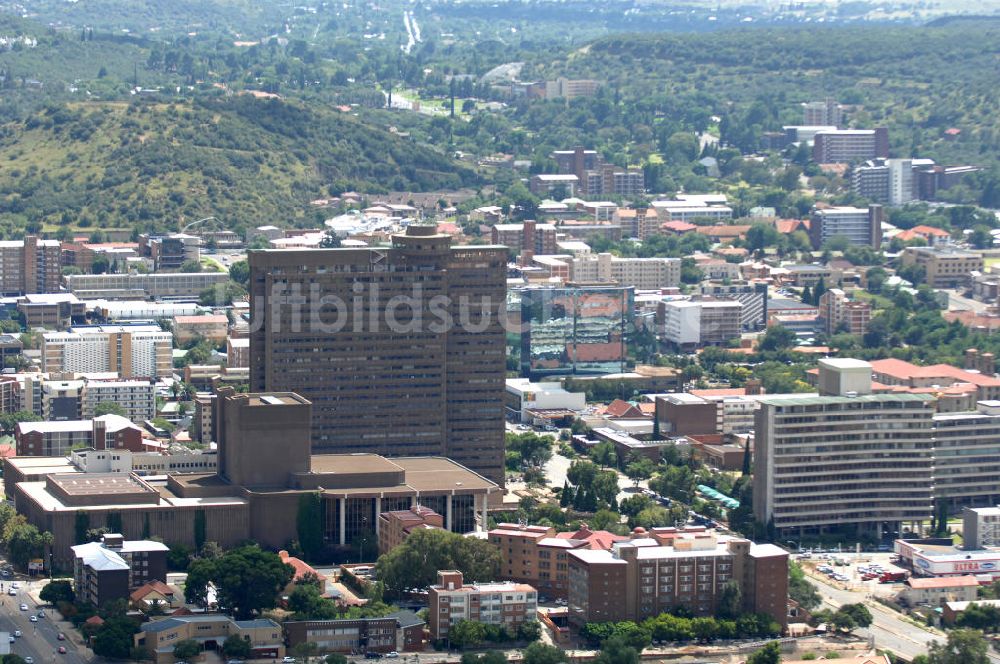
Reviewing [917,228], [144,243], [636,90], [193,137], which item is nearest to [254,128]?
[193,137]

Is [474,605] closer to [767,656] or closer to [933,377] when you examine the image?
[767,656]

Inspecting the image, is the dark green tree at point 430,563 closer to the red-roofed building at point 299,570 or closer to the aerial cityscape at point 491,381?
the aerial cityscape at point 491,381

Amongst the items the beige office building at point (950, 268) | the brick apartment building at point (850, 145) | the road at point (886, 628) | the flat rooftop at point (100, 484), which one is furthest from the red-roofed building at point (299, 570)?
the brick apartment building at point (850, 145)

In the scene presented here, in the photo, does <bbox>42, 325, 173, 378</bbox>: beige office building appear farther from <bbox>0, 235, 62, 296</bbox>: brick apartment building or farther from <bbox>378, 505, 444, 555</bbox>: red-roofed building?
<bbox>378, 505, 444, 555</bbox>: red-roofed building

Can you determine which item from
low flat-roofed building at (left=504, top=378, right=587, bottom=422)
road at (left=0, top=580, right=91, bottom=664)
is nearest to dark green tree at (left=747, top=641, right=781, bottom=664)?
road at (left=0, top=580, right=91, bottom=664)

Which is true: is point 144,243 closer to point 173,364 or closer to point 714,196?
point 173,364

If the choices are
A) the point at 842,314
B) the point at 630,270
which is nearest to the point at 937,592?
the point at 842,314
